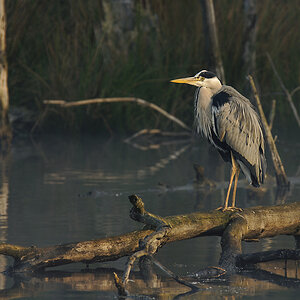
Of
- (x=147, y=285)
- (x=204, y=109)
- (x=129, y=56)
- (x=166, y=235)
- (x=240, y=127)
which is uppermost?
(x=129, y=56)

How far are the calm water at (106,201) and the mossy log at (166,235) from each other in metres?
0.13

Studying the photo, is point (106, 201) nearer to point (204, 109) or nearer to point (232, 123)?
point (204, 109)

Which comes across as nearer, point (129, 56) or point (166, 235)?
point (166, 235)

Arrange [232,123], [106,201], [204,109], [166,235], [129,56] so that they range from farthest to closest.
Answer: [129,56] → [106,201] → [204,109] → [232,123] → [166,235]

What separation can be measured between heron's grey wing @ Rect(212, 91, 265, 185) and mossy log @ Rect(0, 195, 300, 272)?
970 mm

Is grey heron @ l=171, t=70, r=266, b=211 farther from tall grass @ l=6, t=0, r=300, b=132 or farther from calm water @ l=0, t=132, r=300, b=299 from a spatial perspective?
tall grass @ l=6, t=0, r=300, b=132

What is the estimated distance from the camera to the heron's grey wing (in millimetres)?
7039

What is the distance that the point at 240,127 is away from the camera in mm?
7098

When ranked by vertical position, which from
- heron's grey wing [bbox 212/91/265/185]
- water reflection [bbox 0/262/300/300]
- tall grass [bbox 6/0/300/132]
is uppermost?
tall grass [bbox 6/0/300/132]

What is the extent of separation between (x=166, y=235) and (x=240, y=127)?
1.80 metres

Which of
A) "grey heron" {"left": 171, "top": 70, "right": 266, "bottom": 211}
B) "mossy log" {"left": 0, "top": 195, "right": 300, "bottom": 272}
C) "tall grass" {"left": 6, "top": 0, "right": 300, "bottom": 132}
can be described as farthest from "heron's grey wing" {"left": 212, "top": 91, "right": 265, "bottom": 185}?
"tall grass" {"left": 6, "top": 0, "right": 300, "bottom": 132}

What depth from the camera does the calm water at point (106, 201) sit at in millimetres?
5074

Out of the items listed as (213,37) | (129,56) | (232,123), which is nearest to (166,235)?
(232,123)

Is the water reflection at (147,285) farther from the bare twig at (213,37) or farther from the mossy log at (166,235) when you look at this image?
the bare twig at (213,37)
